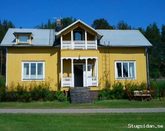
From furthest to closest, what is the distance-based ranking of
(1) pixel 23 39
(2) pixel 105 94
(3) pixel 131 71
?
(3) pixel 131 71
(1) pixel 23 39
(2) pixel 105 94

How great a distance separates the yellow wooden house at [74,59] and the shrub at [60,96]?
2.73ft

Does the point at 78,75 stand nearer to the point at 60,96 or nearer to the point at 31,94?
the point at 60,96

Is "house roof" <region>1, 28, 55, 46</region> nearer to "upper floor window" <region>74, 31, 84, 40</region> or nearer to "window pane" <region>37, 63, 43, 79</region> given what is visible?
"window pane" <region>37, 63, 43, 79</region>

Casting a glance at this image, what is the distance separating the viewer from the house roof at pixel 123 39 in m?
32.8

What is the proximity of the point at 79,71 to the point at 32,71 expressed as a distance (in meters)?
4.98

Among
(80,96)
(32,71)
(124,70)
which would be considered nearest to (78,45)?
(32,71)

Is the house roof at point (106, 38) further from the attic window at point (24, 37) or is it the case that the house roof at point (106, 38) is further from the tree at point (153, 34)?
the tree at point (153, 34)

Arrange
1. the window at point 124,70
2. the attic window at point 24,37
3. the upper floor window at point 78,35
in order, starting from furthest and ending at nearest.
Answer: the upper floor window at point 78,35 < the window at point 124,70 < the attic window at point 24,37

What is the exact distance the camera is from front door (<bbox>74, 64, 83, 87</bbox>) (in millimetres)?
32750

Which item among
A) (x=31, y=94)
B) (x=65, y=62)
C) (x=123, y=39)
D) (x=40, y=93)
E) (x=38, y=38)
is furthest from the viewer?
(x=123, y=39)

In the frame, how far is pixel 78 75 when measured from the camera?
3288 centimetres

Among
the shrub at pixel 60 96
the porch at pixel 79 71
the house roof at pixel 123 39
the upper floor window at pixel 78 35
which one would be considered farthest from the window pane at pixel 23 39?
the house roof at pixel 123 39

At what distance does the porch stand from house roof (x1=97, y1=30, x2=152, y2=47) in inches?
107

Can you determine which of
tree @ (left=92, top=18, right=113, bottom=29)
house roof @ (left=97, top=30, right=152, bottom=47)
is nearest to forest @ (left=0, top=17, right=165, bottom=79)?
tree @ (left=92, top=18, right=113, bottom=29)
